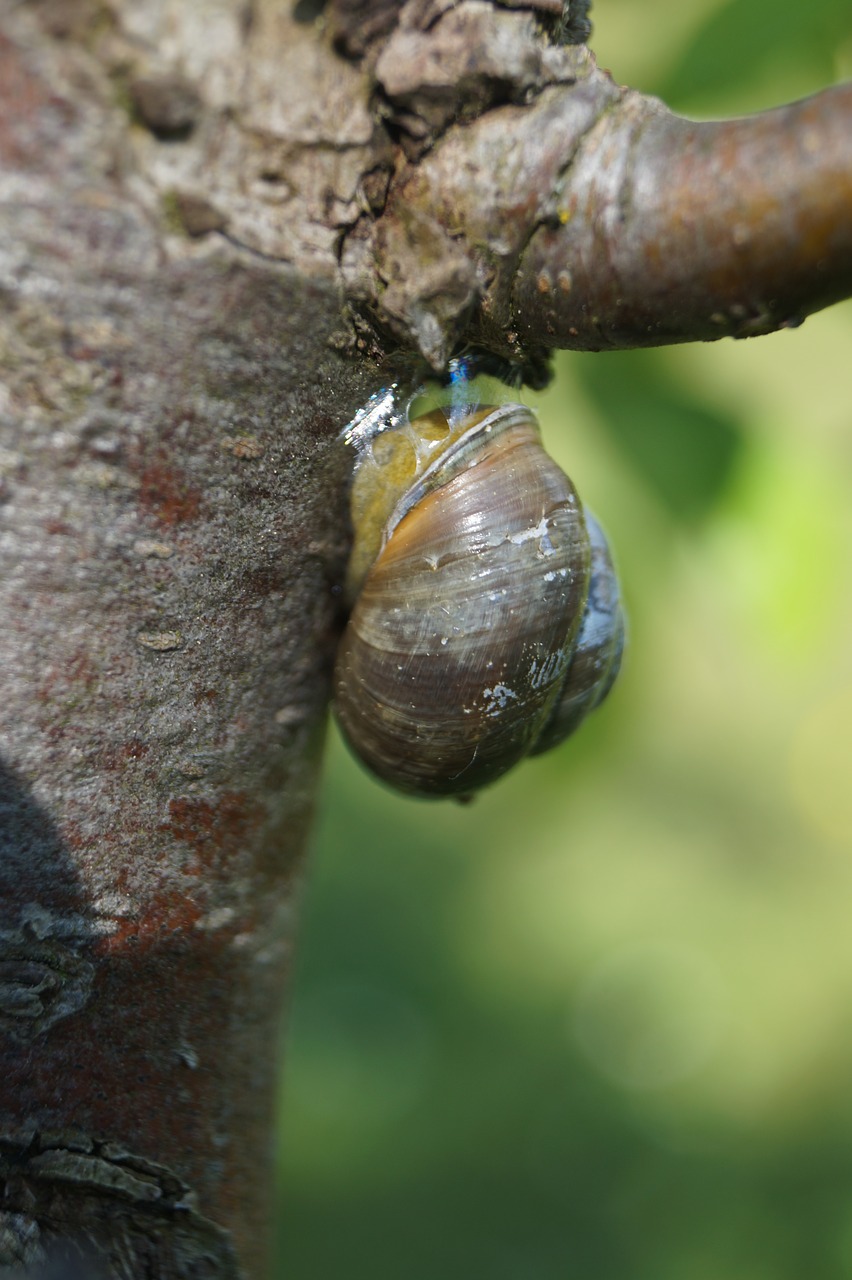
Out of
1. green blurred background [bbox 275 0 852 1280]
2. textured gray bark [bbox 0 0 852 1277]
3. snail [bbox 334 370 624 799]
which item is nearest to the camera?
textured gray bark [bbox 0 0 852 1277]

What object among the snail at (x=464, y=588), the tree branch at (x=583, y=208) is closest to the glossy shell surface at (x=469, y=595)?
the snail at (x=464, y=588)

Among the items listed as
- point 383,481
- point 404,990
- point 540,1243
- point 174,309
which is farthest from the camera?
point 404,990

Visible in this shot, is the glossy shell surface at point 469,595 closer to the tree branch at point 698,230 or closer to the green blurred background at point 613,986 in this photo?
the tree branch at point 698,230

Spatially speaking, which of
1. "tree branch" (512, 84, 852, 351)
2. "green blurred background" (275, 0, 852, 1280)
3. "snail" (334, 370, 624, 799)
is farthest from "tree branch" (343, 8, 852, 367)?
"green blurred background" (275, 0, 852, 1280)

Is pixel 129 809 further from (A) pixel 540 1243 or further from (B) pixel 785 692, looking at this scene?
(B) pixel 785 692

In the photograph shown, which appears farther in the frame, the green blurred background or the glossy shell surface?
the green blurred background

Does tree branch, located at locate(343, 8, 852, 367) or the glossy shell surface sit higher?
tree branch, located at locate(343, 8, 852, 367)

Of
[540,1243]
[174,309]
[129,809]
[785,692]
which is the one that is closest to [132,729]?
[129,809]

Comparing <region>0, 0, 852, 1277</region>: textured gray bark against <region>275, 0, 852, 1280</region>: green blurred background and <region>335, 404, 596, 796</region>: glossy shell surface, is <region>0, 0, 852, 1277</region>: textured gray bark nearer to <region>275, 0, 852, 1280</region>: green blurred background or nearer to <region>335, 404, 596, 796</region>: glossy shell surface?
<region>335, 404, 596, 796</region>: glossy shell surface
